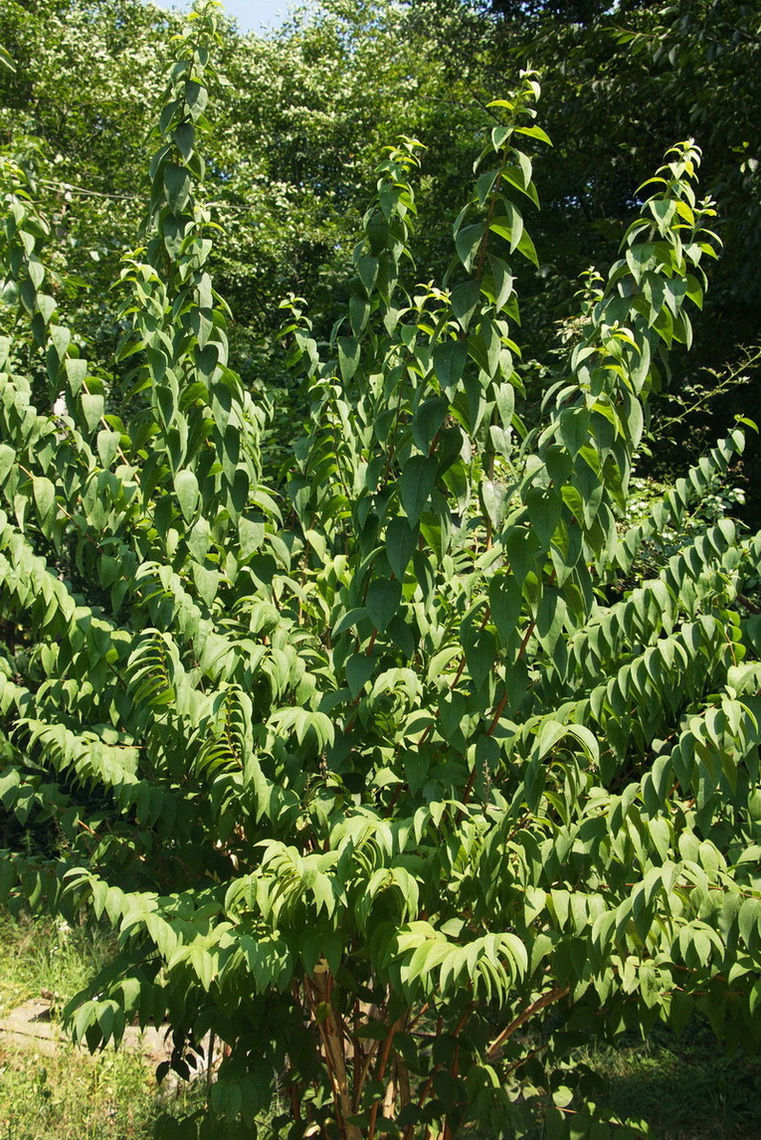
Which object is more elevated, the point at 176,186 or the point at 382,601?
the point at 176,186

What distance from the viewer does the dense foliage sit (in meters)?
1.88

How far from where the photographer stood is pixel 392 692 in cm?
231

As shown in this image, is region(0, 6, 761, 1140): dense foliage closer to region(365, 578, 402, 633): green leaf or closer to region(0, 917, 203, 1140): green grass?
region(365, 578, 402, 633): green leaf

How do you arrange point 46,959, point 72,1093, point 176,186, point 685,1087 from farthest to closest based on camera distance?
point 46,959 < point 685,1087 < point 72,1093 < point 176,186

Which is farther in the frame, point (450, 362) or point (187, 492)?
point (187, 492)

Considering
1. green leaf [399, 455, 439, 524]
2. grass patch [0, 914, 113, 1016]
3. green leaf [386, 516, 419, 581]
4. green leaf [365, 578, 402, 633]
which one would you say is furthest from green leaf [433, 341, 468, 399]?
grass patch [0, 914, 113, 1016]

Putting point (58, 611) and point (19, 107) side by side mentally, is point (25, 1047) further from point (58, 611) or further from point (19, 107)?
point (19, 107)

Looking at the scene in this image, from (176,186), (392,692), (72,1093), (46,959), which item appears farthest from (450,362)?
(46,959)

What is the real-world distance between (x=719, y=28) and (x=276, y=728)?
302 inches

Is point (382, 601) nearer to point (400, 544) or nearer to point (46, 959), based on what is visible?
point (400, 544)

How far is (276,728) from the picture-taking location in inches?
79.7

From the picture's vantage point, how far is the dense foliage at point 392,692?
73.9 inches

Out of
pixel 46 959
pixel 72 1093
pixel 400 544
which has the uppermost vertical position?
pixel 400 544

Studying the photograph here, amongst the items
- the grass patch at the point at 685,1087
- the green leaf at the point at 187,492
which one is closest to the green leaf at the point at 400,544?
the green leaf at the point at 187,492
